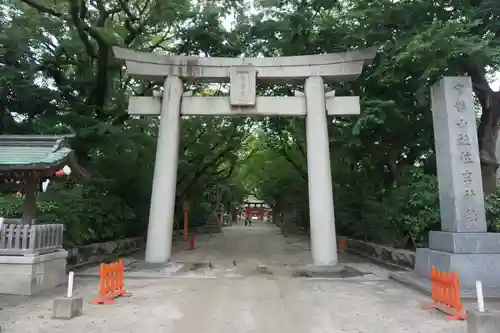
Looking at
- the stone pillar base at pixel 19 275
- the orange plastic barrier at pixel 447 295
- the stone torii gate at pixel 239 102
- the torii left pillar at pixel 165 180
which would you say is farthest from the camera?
the stone torii gate at pixel 239 102

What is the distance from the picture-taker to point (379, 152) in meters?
17.4

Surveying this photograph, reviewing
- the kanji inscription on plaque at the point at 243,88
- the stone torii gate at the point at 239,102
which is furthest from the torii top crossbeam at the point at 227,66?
the kanji inscription on plaque at the point at 243,88

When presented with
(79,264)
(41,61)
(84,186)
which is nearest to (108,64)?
(41,61)

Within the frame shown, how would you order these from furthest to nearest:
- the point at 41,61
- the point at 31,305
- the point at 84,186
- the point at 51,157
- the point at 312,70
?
the point at 41,61
the point at 84,186
the point at 312,70
the point at 51,157
the point at 31,305

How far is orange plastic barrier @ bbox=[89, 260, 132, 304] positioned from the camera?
8.61m

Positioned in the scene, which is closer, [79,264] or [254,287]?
[254,287]

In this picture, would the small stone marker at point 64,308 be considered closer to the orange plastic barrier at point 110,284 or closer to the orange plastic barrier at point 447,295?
the orange plastic barrier at point 110,284

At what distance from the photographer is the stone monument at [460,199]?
959 centimetres

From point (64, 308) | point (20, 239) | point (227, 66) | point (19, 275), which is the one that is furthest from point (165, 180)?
point (64, 308)

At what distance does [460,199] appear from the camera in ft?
33.4

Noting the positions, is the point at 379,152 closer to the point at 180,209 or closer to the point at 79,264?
the point at 79,264

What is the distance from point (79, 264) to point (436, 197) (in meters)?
11.9

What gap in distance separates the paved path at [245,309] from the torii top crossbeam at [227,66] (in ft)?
23.4

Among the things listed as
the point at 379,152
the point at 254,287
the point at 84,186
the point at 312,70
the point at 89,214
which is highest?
the point at 312,70
